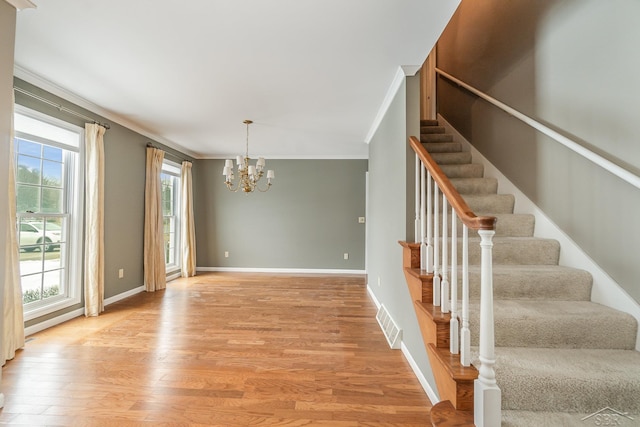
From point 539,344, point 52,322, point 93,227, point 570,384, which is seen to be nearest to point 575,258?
point 539,344

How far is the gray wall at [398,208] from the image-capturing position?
91.7 inches

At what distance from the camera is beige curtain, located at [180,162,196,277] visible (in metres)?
5.46

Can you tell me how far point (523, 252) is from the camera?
2.12 metres

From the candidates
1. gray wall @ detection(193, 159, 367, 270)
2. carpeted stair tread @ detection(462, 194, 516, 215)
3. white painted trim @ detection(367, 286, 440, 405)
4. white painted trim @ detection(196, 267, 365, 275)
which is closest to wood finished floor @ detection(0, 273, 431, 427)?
white painted trim @ detection(367, 286, 440, 405)

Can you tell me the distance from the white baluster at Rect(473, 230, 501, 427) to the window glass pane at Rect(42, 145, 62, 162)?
4164 millimetres

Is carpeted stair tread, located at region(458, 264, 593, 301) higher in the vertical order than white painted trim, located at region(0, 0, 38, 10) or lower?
lower

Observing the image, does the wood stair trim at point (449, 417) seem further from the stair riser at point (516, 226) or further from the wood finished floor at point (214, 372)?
the stair riser at point (516, 226)

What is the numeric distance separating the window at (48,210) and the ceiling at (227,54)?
1.59 ft

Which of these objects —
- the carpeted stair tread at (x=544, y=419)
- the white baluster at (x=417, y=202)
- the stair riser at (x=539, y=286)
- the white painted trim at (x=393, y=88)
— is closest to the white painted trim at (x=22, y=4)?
the white painted trim at (x=393, y=88)

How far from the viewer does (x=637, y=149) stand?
5.10ft

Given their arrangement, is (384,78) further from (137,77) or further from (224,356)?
(224,356)

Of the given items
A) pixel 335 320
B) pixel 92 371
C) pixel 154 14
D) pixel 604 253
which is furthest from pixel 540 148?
pixel 92 371

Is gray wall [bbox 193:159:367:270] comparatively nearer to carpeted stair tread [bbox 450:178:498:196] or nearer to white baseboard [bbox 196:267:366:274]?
white baseboard [bbox 196:267:366:274]

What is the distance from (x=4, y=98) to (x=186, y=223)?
159 inches
